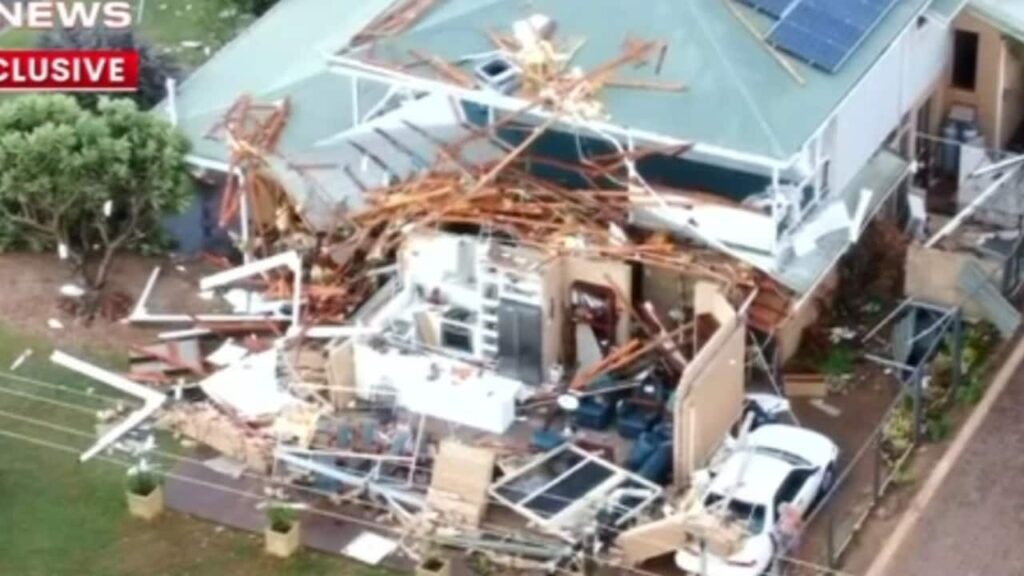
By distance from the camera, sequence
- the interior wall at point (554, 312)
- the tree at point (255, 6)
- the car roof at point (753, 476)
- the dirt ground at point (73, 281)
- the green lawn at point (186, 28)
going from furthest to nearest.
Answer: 1. the green lawn at point (186, 28)
2. the tree at point (255, 6)
3. the dirt ground at point (73, 281)
4. the interior wall at point (554, 312)
5. the car roof at point (753, 476)

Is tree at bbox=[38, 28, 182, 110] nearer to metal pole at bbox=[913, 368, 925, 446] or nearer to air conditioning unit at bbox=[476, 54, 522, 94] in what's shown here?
air conditioning unit at bbox=[476, 54, 522, 94]

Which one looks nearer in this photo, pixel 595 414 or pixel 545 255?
pixel 595 414

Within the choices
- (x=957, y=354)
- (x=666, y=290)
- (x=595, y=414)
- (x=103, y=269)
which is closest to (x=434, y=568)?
(x=595, y=414)

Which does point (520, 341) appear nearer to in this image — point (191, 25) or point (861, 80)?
point (861, 80)

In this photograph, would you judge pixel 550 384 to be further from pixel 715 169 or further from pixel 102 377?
pixel 102 377

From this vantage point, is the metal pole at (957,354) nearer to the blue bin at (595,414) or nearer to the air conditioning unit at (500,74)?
the blue bin at (595,414)

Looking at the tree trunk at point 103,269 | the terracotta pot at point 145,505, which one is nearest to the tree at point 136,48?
the tree trunk at point 103,269

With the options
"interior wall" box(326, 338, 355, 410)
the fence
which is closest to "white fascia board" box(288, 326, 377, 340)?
"interior wall" box(326, 338, 355, 410)
